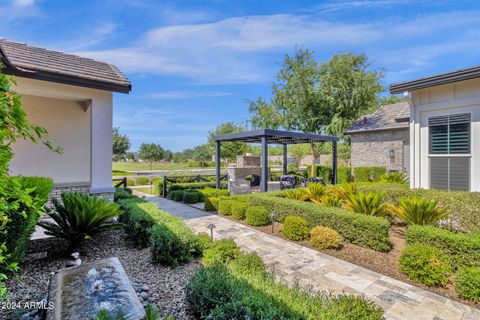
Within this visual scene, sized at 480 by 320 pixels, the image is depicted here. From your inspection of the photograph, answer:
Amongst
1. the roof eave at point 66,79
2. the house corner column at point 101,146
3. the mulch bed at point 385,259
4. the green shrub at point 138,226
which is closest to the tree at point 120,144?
the house corner column at point 101,146

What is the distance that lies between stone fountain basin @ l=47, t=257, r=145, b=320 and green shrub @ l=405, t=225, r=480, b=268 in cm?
443

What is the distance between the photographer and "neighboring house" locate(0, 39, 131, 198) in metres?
5.43

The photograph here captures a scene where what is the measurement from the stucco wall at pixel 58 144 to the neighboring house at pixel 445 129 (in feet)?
31.3

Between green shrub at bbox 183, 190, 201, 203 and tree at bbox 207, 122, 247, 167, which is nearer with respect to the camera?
green shrub at bbox 183, 190, 201, 203

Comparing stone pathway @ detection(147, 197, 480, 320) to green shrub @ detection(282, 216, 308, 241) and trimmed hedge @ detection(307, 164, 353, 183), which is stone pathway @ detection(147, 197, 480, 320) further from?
trimmed hedge @ detection(307, 164, 353, 183)

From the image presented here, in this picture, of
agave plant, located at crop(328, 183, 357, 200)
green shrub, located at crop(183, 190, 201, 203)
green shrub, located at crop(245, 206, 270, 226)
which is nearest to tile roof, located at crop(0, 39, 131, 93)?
green shrub, located at crop(245, 206, 270, 226)

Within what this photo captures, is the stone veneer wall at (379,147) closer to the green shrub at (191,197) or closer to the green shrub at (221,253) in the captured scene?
the green shrub at (191,197)

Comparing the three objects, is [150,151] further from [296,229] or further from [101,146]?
[296,229]

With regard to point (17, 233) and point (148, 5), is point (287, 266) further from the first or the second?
point (148, 5)

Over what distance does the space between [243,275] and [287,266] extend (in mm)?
1815

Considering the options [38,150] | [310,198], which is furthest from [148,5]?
[310,198]

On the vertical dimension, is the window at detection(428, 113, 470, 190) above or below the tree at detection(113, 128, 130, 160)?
below

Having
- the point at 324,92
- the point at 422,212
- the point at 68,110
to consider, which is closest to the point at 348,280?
the point at 422,212

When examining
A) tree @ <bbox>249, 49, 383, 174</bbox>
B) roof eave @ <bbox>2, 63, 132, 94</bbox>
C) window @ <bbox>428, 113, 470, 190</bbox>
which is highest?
tree @ <bbox>249, 49, 383, 174</bbox>
